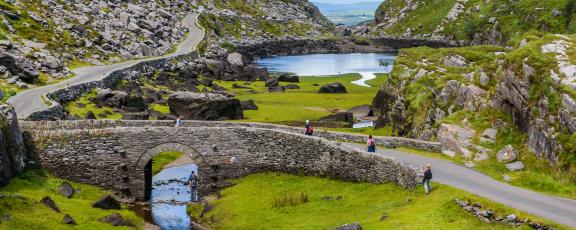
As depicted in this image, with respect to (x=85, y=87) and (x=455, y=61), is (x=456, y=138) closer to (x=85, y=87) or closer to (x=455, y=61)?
(x=455, y=61)

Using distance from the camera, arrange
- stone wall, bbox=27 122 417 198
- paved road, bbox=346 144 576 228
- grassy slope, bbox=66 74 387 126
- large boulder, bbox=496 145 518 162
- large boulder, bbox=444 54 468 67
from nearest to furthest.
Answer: paved road, bbox=346 144 576 228 < large boulder, bbox=496 145 518 162 < stone wall, bbox=27 122 417 198 < large boulder, bbox=444 54 468 67 < grassy slope, bbox=66 74 387 126

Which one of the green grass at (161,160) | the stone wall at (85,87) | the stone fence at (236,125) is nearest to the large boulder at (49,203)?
the stone fence at (236,125)

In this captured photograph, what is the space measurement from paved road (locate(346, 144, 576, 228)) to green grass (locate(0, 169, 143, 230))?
22.4 m

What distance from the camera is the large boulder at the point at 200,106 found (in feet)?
290

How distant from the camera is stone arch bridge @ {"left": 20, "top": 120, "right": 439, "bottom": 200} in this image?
55812mm

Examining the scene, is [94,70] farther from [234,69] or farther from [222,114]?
[234,69]

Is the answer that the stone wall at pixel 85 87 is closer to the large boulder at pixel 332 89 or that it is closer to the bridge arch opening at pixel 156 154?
the bridge arch opening at pixel 156 154

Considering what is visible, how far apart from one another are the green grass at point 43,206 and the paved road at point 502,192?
73.6 feet

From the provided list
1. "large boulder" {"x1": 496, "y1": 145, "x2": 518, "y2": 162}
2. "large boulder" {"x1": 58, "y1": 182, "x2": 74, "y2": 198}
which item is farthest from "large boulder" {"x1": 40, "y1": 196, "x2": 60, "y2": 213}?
"large boulder" {"x1": 496, "y1": 145, "x2": 518, "y2": 162}

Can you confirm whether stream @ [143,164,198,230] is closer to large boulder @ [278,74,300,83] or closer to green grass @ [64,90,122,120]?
green grass @ [64,90,122,120]

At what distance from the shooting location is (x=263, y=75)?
161 meters

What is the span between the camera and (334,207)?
4741cm

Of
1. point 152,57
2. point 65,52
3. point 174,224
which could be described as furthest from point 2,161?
point 152,57

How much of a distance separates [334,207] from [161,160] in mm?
32922
